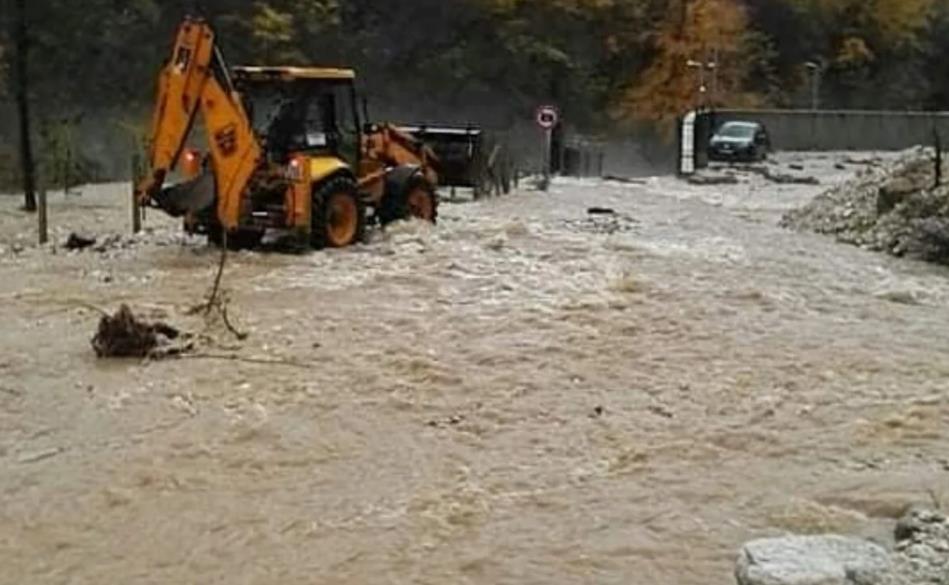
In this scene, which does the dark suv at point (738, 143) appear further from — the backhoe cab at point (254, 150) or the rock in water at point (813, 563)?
the rock in water at point (813, 563)

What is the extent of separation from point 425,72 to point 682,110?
953cm

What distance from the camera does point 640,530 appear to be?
26.2 feet

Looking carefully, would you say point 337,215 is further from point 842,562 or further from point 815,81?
point 815,81

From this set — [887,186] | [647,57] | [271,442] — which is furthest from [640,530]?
[647,57]

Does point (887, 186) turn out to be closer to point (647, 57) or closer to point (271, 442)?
point (271, 442)

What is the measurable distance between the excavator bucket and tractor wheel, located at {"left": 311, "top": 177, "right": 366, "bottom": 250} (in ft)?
4.47

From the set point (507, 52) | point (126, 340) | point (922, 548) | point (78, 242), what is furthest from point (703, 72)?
point (922, 548)

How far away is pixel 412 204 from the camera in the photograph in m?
21.8

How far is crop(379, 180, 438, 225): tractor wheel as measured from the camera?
21.6 metres

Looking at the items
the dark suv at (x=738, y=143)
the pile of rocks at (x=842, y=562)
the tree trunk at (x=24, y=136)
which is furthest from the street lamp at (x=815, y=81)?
the pile of rocks at (x=842, y=562)

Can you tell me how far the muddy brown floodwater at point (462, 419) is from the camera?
25.4 ft

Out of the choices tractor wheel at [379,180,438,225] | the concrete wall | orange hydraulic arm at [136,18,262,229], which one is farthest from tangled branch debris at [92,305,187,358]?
the concrete wall

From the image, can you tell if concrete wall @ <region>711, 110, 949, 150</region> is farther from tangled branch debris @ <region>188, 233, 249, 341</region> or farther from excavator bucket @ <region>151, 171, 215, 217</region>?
tangled branch debris @ <region>188, 233, 249, 341</region>

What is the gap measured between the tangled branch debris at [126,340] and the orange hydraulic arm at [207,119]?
5.89 m
